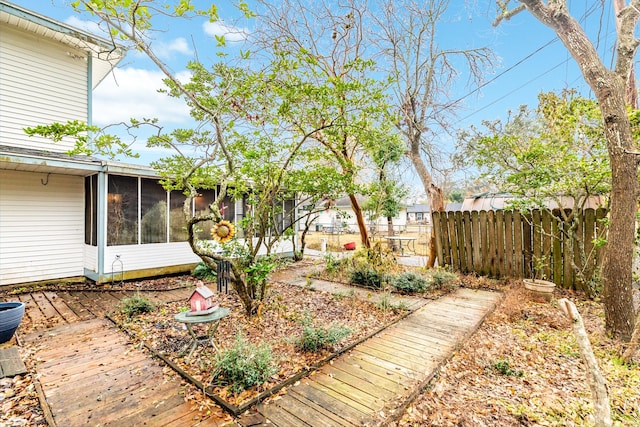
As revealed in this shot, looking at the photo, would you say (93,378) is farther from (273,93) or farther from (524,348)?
(524,348)

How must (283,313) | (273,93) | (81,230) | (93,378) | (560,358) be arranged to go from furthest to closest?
(81,230) → (283,313) → (273,93) → (560,358) → (93,378)

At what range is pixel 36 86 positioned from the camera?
6.56m

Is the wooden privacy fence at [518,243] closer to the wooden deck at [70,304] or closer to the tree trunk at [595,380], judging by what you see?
the tree trunk at [595,380]

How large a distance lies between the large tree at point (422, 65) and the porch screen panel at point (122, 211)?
22.4 ft

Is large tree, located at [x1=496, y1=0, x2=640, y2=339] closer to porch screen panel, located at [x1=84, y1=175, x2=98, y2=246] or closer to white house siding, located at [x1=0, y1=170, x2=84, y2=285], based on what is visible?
porch screen panel, located at [x1=84, y1=175, x2=98, y2=246]

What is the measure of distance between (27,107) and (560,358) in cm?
1053

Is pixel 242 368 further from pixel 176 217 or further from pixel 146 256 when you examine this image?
pixel 176 217

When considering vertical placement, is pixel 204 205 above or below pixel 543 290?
above

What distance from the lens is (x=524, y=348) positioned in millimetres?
3373

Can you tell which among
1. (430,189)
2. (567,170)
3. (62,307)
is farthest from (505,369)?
(62,307)

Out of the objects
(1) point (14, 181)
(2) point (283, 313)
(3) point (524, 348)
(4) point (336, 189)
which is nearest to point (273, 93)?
(4) point (336, 189)

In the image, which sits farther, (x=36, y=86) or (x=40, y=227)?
(x=36, y=86)

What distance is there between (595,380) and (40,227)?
30.2 ft

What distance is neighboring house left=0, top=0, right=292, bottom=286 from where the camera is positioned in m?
6.11
